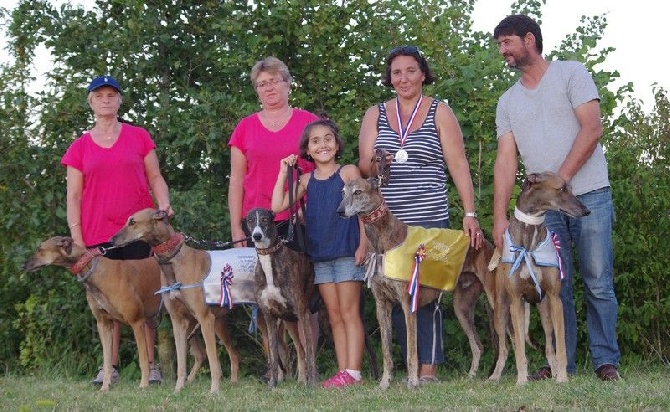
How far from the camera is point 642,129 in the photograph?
8.97 meters

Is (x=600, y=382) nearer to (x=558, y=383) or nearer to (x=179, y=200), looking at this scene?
(x=558, y=383)

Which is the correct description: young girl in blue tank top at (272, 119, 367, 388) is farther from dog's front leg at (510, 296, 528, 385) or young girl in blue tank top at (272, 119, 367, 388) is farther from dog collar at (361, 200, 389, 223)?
dog's front leg at (510, 296, 528, 385)

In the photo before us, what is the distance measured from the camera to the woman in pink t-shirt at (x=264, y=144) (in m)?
7.77

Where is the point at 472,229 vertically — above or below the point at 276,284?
above

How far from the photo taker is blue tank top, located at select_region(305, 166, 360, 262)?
7.52 meters

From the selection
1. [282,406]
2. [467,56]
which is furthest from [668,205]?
[282,406]

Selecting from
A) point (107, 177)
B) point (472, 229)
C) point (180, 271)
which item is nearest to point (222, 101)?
point (107, 177)

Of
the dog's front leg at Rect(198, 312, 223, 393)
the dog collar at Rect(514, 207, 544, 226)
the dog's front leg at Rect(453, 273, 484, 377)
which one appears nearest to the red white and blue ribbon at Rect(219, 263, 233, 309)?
the dog's front leg at Rect(198, 312, 223, 393)

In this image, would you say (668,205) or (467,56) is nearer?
(668,205)

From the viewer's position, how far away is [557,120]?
7.08 m

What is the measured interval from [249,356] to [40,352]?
8.00ft

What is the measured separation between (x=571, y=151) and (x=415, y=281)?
1425 mm

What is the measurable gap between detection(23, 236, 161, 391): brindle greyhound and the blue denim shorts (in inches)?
66.0

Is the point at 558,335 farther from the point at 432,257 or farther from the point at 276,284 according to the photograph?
the point at 276,284
